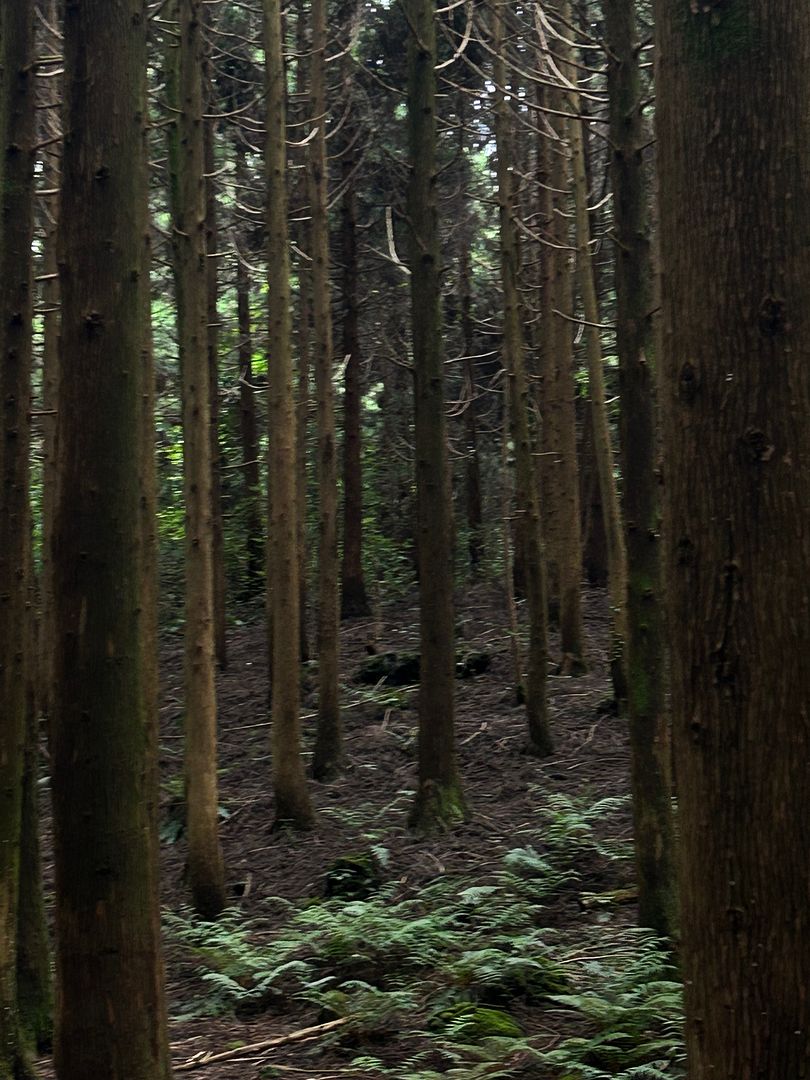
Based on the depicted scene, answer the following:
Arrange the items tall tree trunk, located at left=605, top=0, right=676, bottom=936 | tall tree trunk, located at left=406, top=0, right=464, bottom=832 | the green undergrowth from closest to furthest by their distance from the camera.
Result: the green undergrowth → tall tree trunk, located at left=605, top=0, right=676, bottom=936 → tall tree trunk, located at left=406, top=0, right=464, bottom=832

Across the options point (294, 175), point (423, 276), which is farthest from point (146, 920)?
point (294, 175)

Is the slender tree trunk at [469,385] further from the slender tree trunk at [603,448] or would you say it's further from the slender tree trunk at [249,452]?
the slender tree trunk at [603,448]

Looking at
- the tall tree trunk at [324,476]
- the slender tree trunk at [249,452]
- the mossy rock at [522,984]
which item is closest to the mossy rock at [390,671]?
the tall tree trunk at [324,476]

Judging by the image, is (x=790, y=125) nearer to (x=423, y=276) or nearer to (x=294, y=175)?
(x=423, y=276)

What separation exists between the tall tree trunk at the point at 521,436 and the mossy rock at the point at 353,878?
3242 millimetres

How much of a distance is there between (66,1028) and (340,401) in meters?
22.1

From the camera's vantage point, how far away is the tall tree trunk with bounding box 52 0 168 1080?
14.2 ft

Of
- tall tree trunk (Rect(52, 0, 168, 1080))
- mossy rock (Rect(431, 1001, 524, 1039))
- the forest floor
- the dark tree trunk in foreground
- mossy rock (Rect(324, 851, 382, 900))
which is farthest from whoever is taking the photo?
mossy rock (Rect(324, 851, 382, 900))

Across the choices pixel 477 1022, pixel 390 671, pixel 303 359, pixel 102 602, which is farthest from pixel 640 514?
pixel 303 359

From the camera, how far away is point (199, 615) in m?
10.4

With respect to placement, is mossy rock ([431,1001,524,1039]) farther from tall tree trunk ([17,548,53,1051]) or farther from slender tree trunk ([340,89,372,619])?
slender tree trunk ([340,89,372,619])

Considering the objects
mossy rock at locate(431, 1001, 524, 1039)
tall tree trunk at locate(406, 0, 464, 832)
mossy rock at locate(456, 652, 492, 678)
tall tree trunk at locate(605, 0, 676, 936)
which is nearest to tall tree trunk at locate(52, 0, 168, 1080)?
mossy rock at locate(431, 1001, 524, 1039)

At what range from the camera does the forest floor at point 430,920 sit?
6176mm

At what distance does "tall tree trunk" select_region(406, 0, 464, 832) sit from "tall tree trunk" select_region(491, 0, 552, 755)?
7.02 feet
